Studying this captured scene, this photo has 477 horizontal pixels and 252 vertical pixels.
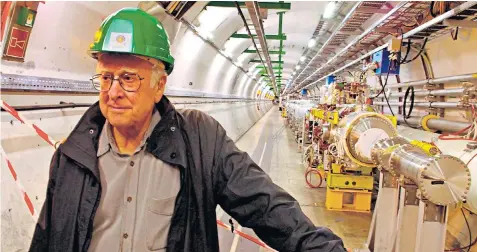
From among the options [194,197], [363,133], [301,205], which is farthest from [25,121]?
[301,205]

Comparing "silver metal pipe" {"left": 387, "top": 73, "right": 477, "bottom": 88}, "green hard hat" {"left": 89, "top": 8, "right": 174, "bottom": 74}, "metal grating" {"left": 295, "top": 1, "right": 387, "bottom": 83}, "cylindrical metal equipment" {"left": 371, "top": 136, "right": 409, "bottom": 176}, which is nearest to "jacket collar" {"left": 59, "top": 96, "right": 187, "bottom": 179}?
"green hard hat" {"left": 89, "top": 8, "right": 174, "bottom": 74}

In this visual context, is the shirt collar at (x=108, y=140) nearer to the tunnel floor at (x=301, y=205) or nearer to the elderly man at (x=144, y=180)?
the elderly man at (x=144, y=180)

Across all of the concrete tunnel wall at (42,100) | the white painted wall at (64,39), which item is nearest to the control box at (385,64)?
the white painted wall at (64,39)

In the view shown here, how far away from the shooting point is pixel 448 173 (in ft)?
5.74

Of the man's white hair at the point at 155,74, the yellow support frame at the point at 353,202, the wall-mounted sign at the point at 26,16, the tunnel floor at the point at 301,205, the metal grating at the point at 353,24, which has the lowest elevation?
the tunnel floor at the point at 301,205

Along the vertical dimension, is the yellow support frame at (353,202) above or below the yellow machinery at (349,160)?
below

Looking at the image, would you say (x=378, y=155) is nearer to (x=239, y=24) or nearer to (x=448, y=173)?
(x=448, y=173)

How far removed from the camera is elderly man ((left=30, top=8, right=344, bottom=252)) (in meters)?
1.12

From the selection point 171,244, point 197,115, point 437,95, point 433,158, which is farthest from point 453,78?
point 171,244

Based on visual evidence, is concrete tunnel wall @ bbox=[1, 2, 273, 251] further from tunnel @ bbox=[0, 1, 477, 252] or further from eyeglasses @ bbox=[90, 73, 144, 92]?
eyeglasses @ bbox=[90, 73, 144, 92]

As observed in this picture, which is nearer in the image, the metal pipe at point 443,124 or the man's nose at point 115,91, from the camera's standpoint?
the man's nose at point 115,91

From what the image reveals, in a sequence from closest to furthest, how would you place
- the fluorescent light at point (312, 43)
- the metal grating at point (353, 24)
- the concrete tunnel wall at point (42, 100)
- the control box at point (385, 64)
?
the concrete tunnel wall at point (42, 100) → the metal grating at point (353, 24) → the control box at point (385, 64) → the fluorescent light at point (312, 43)

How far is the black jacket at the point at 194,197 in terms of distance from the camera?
1105 mm

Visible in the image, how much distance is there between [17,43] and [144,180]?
4.86ft
